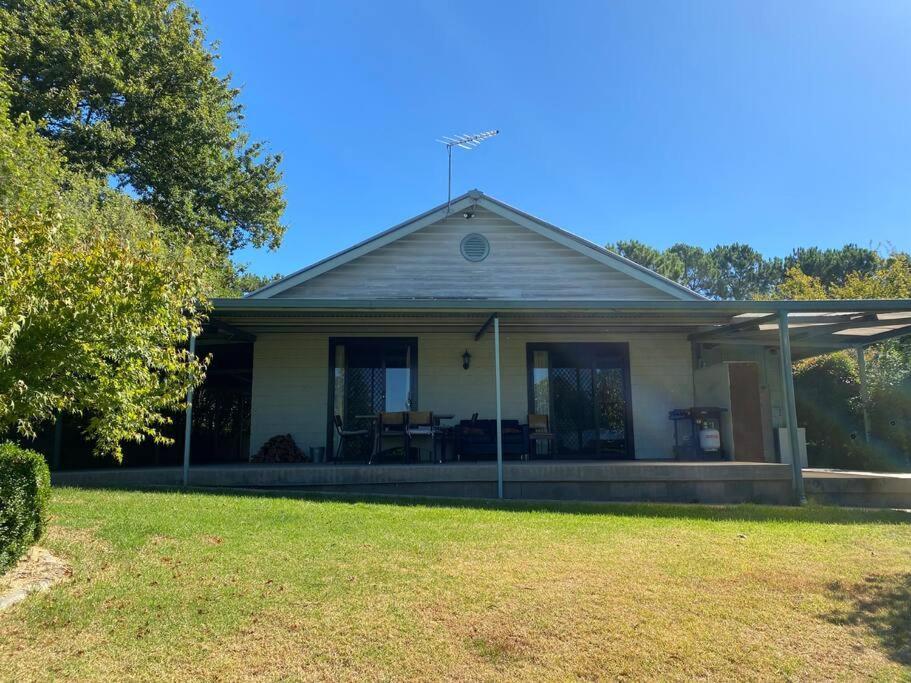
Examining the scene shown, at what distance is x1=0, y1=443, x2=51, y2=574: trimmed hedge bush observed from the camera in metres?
4.05

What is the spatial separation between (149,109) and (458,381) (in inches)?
570

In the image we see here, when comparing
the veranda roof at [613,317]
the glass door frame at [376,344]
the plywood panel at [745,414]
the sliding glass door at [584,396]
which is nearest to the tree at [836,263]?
the veranda roof at [613,317]

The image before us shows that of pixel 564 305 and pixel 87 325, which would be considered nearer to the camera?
pixel 87 325

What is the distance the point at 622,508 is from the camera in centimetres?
744

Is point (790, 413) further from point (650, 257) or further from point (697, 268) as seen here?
point (697, 268)

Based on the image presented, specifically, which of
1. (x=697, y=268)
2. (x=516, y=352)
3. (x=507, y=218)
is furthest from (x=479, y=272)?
(x=697, y=268)

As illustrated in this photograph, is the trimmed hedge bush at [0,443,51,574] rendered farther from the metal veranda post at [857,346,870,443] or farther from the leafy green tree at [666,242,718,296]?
the leafy green tree at [666,242,718,296]

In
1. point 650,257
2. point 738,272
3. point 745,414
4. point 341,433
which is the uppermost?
point 738,272

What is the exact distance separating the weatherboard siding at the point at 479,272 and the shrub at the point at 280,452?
264 centimetres

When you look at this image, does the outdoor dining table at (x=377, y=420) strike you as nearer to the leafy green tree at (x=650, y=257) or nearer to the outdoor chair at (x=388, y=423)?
the outdoor chair at (x=388, y=423)

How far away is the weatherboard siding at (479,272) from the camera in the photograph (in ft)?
37.1

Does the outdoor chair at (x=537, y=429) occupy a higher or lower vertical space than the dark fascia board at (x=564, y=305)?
lower

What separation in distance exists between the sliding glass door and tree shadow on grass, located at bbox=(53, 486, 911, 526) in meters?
3.06

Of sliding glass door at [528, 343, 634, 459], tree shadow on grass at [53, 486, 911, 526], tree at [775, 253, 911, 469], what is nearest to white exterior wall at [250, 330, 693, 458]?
sliding glass door at [528, 343, 634, 459]
